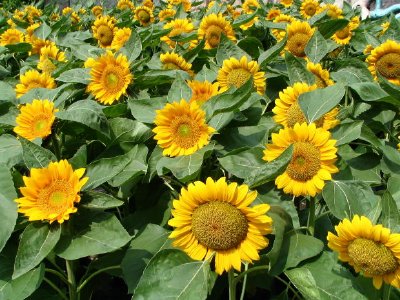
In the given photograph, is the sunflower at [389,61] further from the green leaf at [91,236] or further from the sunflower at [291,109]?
the green leaf at [91,236]

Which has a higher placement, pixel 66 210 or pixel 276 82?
pixel 66 210

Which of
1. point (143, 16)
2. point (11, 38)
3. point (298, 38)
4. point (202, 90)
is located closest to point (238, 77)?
point (202, 90)

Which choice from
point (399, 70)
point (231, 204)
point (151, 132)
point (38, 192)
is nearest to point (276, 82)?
point (399, 70)

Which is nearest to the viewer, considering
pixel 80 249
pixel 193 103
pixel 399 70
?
→ pixel 80 249

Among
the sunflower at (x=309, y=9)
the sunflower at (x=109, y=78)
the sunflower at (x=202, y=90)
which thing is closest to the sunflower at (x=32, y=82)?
the sunflower at (x=109, y=78)

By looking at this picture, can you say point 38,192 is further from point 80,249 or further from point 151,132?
point 151,132

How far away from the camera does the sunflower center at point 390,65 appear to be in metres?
2.33

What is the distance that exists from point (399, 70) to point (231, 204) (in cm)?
127

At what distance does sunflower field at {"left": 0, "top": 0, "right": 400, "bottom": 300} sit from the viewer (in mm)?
1415

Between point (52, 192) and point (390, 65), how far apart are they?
1513 millimetres

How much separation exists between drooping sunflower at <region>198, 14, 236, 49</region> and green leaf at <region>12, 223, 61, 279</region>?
157cm

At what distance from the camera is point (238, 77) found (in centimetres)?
213

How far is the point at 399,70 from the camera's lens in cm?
234

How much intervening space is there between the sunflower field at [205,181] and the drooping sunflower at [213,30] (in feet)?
1.48
